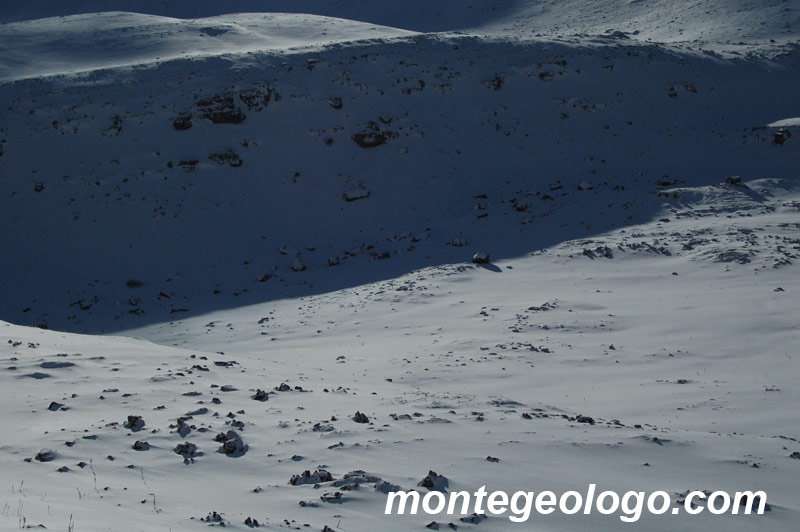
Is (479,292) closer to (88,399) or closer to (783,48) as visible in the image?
(88,399)

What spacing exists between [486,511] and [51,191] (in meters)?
23.4

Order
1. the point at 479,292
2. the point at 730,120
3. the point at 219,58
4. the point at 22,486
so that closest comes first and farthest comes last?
the point at 22,486, the point at 479,292, the point at 730,120, the point at 219,58

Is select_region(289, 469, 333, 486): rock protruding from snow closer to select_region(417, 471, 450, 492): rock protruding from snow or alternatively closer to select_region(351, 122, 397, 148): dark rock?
select_region(417, 471, 450, 492): rock protruding from snow

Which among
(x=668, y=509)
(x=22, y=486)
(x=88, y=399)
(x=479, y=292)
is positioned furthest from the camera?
(x=479, y=292)

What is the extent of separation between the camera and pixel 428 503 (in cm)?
610

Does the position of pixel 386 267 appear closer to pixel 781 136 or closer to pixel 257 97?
pixel 257 97

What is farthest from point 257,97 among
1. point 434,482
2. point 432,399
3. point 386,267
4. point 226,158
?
point 434,482

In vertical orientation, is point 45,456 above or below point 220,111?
below

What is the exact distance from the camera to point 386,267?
21359 mm

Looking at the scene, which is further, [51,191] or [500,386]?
[51,191]

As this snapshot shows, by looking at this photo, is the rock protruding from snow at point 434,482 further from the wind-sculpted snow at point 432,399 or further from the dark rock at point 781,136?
the dark rock at point 781,136

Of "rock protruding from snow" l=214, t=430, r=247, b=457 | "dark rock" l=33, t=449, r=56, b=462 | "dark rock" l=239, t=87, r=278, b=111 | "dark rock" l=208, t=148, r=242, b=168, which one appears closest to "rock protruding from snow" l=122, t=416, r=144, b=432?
"rock protruding from snow" l=214, t=430, r=247, b=457

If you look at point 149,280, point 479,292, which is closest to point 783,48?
point 479,292

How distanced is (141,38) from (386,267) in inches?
971
